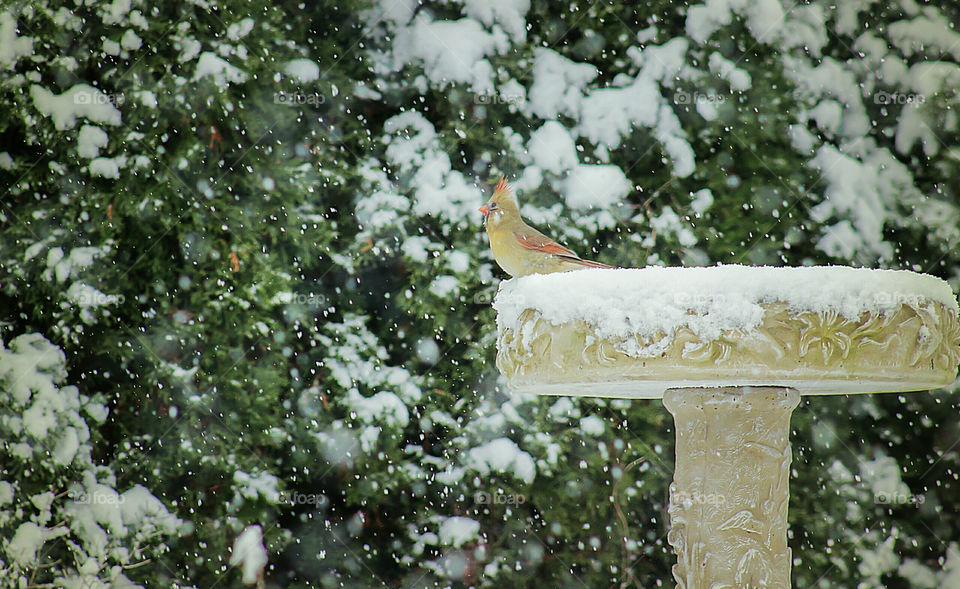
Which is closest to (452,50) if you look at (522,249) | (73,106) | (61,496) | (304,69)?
(304,69)

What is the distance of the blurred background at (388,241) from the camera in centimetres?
300

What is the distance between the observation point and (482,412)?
3045 mm

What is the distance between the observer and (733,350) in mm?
1398

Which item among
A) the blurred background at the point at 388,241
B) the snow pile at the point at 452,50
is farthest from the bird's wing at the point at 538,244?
the snow pile at the point at 452,50

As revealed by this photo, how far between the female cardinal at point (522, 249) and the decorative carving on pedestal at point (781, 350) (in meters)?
0.44

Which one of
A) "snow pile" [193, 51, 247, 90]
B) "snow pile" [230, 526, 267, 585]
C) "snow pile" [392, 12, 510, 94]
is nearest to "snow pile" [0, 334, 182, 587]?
"snow pile" [230, 526, 267, 585]

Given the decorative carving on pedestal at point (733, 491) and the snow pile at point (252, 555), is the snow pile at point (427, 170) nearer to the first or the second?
the snow pile at point (252, 555)

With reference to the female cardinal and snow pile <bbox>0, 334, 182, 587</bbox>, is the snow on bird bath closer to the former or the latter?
the female cardinal

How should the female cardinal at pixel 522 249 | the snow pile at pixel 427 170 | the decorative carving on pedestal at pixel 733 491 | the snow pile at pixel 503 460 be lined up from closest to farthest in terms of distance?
the decorative carving on pedestal at pixel 733 491 → the female cardinal at pixel 522 249 → the snow pile at pixel 503 460 → the snow pile at pixel 427 170

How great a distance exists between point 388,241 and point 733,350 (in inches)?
75.6

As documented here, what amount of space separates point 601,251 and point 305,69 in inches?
54.4

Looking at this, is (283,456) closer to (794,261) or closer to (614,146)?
(614,146)

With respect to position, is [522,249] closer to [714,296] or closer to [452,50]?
[714,296]

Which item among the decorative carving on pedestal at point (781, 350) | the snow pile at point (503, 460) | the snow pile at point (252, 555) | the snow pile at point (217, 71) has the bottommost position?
the snow pile at point (252, 555)
